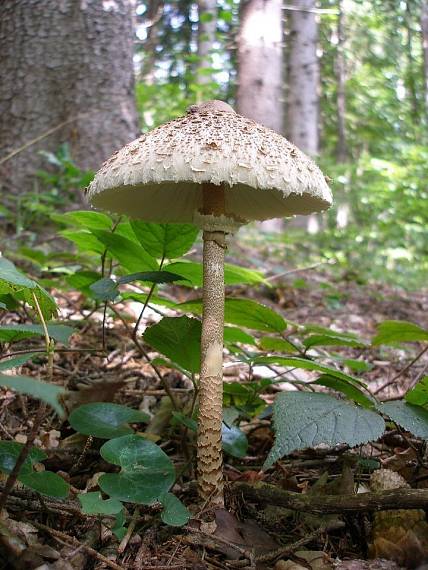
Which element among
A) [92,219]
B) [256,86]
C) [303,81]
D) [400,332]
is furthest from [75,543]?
[303,81]

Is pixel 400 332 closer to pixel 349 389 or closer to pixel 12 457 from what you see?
pixel 349 389

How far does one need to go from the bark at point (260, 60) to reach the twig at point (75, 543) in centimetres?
745

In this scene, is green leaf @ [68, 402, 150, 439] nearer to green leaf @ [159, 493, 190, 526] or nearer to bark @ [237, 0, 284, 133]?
green leaf @ [159, 493, 190, 526]

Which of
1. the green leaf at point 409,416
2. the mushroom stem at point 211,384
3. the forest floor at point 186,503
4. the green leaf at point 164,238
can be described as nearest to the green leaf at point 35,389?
the forest floor at point 186,503

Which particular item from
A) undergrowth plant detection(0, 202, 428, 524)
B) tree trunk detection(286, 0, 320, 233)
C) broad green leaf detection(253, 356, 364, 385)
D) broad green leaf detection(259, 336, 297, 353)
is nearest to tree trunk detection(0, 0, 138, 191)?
undergrowth plant detection(0, 202, 428, 524)

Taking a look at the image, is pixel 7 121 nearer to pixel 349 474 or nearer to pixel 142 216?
pixel 142 216

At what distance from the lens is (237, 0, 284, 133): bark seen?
7977mm

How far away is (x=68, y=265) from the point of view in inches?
136

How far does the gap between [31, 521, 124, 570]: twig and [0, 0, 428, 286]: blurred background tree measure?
1.52 metres

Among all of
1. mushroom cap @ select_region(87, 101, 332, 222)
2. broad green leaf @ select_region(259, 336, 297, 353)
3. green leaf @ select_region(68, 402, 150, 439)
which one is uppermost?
mushroom cap @ select_region(87, 101, 332, 222)

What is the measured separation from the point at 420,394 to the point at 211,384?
651 millimetres

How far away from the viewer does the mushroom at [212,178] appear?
1.43m

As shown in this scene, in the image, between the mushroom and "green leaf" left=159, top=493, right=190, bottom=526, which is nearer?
"green leaf" left=159, top=493, right=190, bottom=526

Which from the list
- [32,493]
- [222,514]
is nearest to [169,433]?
[222,514]
